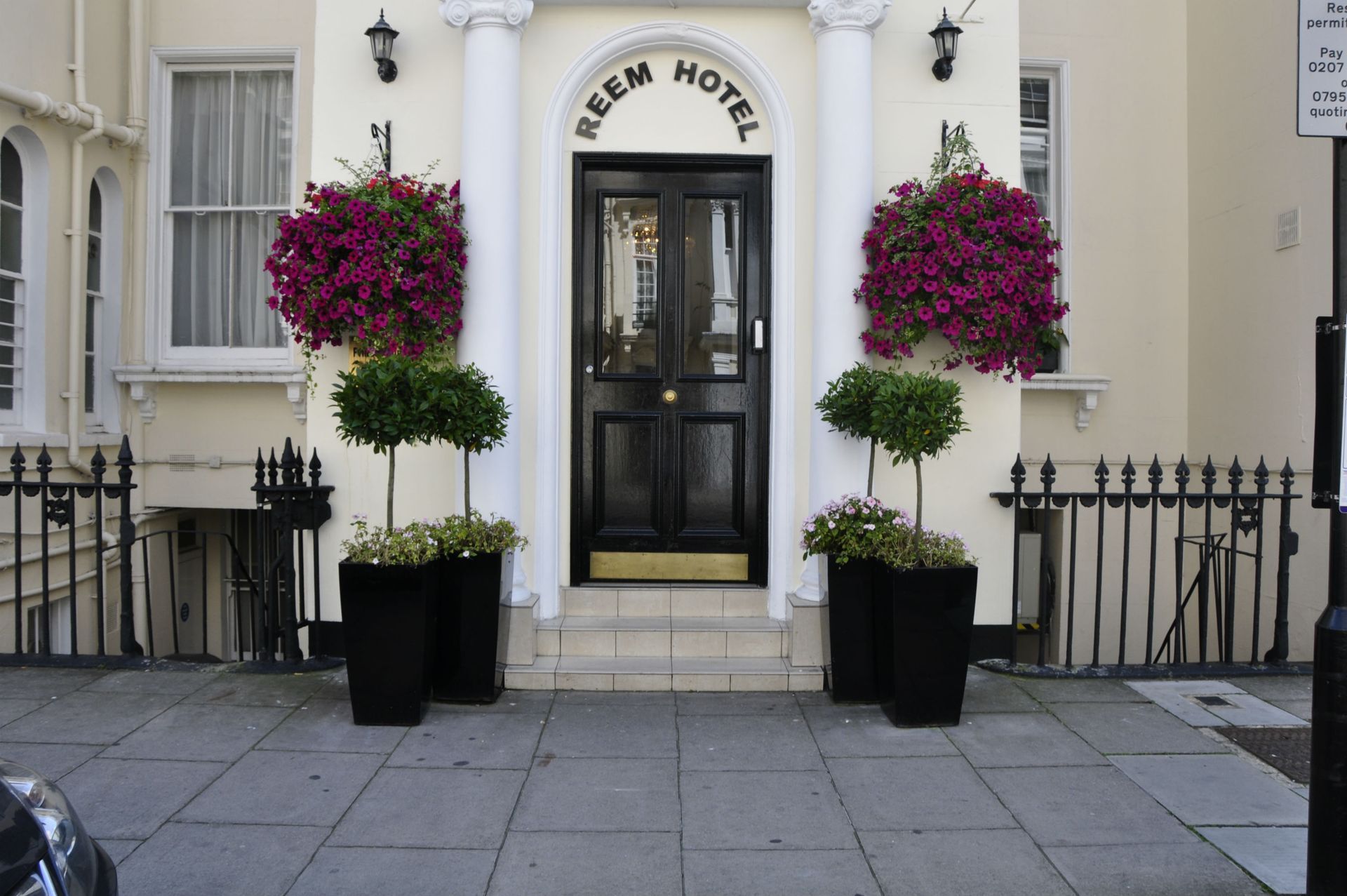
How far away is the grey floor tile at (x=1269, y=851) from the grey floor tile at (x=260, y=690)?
421 cm

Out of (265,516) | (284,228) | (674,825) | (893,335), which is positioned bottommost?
(674,825)

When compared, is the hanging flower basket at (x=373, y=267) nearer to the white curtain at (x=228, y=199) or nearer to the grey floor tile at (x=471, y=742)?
the grey floor tile at (x=471, y=742)

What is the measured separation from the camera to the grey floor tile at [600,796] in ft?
12.6

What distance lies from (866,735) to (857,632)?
545 mm

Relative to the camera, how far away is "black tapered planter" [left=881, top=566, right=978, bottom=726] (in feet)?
15.9

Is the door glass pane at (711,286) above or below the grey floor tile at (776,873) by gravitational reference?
above

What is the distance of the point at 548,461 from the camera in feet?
19.0

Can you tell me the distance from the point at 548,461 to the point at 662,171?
1.87 metres

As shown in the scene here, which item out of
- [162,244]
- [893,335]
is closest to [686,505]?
[893,335]

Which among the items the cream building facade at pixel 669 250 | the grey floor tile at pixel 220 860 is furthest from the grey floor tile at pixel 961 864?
the grey floor tile at pixel 220 860

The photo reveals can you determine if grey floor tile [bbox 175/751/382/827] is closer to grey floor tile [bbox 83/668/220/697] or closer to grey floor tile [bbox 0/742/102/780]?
grey floor tile [bbox 0/742/102/780]

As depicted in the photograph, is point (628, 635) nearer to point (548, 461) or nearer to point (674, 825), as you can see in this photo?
point (548, 461)

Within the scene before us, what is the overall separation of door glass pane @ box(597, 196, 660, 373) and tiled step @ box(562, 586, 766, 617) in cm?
131

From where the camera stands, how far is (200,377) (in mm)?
7848
